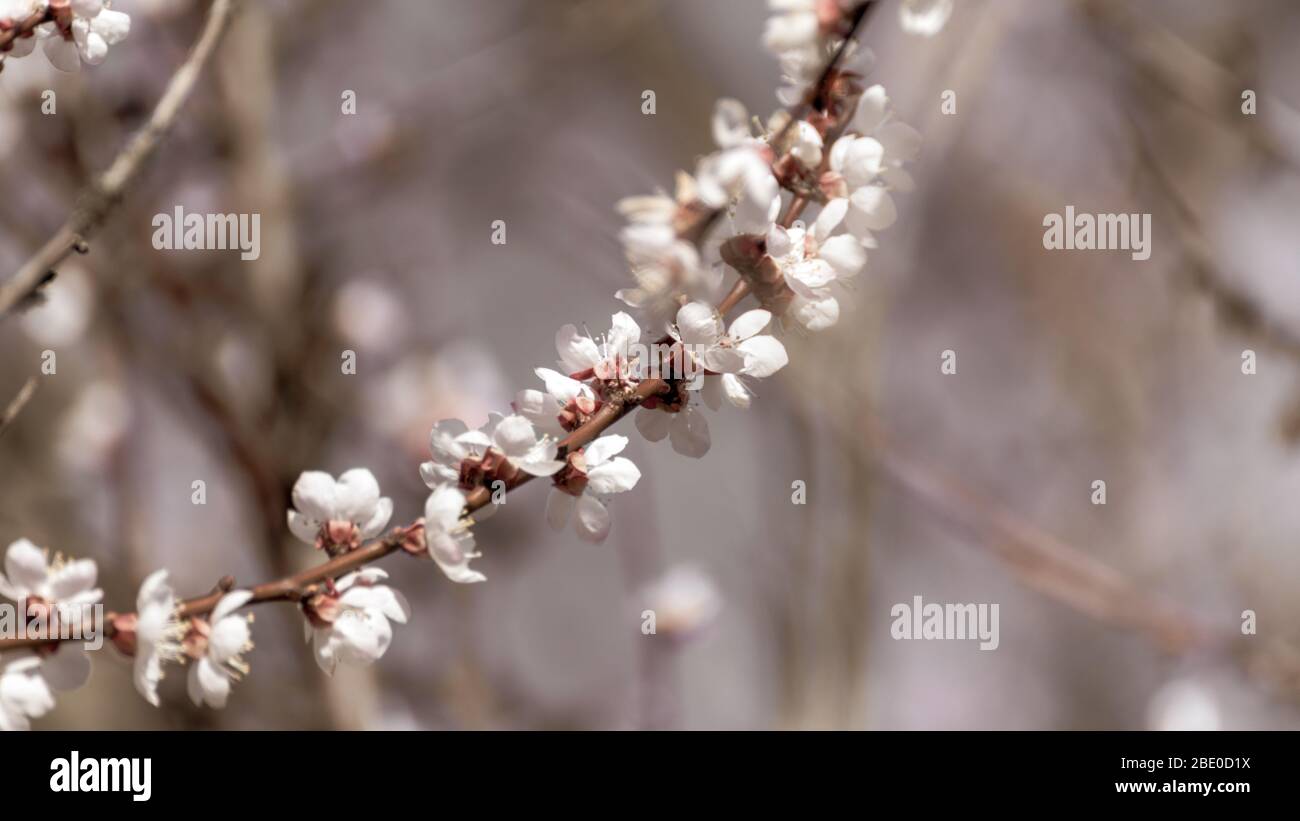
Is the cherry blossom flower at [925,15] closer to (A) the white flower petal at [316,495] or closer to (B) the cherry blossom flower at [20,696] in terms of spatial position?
(A) the white flower petal at [316,495]

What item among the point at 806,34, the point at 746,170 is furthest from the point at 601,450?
the point at 806,34

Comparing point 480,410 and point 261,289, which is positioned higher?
point 261,289

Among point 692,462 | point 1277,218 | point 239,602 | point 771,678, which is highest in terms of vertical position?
point 1277,218

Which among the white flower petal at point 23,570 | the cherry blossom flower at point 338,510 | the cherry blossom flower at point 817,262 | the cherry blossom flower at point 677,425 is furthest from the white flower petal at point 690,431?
the white flower petal at point 23,570
